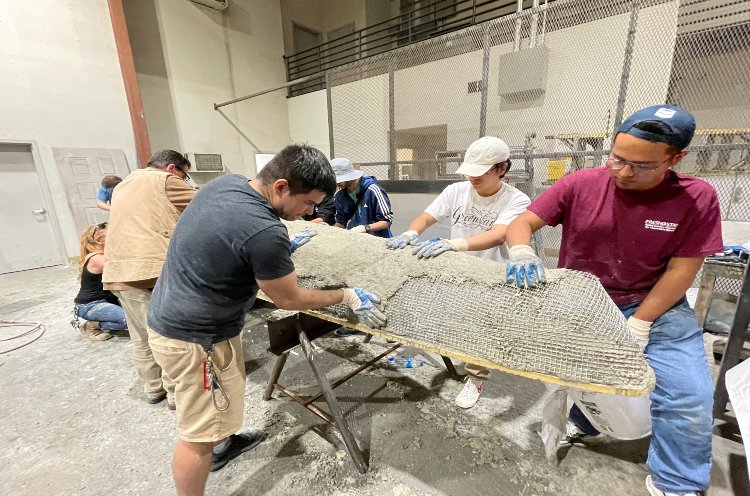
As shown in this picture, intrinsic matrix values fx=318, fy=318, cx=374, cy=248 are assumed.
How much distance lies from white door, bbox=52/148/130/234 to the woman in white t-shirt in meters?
6.11

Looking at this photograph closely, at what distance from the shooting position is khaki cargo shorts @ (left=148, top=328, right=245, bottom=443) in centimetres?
113

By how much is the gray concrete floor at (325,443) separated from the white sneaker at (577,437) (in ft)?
0.12

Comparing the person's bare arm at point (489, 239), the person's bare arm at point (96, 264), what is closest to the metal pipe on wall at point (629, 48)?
the person's bare arm at point (489, 239)

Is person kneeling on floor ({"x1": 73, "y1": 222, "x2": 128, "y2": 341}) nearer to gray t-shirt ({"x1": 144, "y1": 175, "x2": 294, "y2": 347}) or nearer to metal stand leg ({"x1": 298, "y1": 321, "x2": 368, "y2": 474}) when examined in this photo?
gray t-shirt ({"x1": 144, "y1": 175, "x2": 294, "y2": 347})

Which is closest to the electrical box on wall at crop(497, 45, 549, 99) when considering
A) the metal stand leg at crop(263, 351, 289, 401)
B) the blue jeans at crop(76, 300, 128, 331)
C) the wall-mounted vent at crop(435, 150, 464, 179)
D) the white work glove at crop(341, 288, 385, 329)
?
the wall-mounted vent at crop(435, 150, 464, 179)

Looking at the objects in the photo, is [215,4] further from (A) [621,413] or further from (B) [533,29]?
(A) [621,413]

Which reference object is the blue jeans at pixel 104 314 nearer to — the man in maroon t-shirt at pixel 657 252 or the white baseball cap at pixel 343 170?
the white baseball cap at pixel 343 170

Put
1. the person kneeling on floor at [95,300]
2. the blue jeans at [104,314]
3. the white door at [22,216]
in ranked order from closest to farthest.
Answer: the person kneeling on floor at [95,300] < the blue jeans at [104,314] < the white door at [22,216]

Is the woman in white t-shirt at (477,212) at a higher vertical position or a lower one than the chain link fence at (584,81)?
lower

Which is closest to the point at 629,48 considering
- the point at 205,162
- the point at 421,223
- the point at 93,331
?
the point at 421,223

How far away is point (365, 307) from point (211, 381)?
25.2 inches

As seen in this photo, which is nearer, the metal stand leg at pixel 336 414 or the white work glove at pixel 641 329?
the white work glove at pixel 641 329

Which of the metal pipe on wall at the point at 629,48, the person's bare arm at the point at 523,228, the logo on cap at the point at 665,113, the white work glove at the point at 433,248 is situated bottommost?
the white work glove at the point at 433,248

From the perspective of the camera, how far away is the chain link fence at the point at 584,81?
3.27 m
